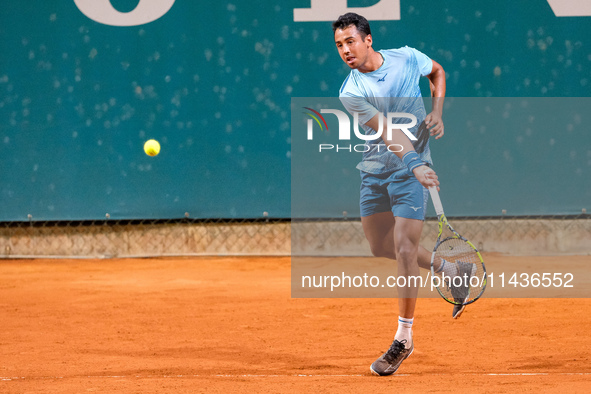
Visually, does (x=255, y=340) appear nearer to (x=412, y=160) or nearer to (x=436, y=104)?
(x=412, y=160)

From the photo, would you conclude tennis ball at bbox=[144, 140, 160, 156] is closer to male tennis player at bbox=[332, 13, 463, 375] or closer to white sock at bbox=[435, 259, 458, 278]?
male tennis player at bbox=[332, 13, 463, 375]

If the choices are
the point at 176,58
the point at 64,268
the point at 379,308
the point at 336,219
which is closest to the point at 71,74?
the point at 176,58

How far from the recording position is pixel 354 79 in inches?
155

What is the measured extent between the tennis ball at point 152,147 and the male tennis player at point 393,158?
463 cm

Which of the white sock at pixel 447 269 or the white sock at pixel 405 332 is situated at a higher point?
the white sock at pixel 447 269

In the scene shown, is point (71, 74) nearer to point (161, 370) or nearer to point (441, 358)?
point (161, 370)

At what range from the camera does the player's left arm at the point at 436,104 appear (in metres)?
3.84

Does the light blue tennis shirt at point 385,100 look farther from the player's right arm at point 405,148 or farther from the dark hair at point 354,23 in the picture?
the dark hair at point 354,23

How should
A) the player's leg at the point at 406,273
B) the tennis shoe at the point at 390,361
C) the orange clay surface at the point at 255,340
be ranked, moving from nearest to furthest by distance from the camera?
the orange clay surface at the point at 255,340
the tennis shoe at the point at 390,361
the player's leg at the point at 406,273

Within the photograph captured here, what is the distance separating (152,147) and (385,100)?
483 cm

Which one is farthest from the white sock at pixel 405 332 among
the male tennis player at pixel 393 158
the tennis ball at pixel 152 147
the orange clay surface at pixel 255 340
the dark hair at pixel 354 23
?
the tennis ball at pixel 152 147

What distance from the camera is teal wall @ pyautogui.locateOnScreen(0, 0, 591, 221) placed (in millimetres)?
7953

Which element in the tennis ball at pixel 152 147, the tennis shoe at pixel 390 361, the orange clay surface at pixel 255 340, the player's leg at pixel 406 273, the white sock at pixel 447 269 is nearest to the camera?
the orange clay surface at pixel 255 340

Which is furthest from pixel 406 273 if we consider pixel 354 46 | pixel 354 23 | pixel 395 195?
pixel 354 23
